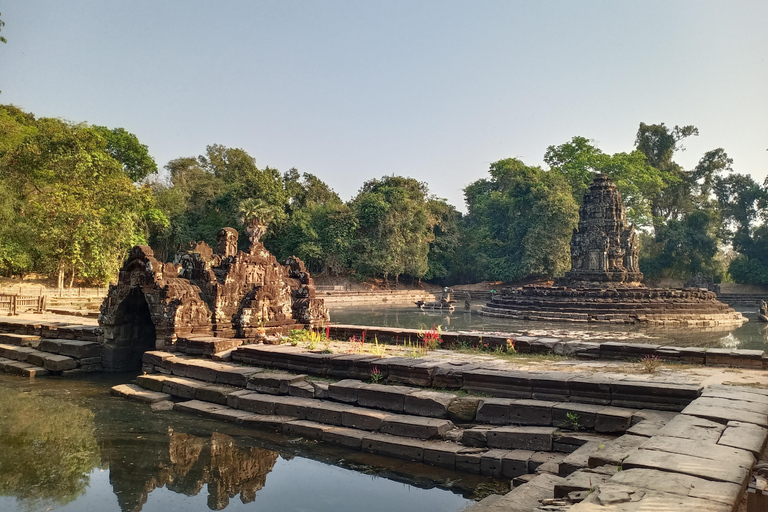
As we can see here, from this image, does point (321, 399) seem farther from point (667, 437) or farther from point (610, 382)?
point (667, 437)

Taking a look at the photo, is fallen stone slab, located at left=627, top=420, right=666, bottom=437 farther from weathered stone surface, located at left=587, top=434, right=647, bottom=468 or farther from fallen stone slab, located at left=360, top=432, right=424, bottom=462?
fallen stone slab, located at left=360, top=432, right=424, bottom=462

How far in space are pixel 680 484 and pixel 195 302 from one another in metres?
9.54

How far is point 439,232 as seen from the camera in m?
52.1

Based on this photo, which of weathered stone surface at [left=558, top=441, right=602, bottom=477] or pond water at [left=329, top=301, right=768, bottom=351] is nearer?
weathered stone surface at [left=558, top=441, right=602, bottom=477]

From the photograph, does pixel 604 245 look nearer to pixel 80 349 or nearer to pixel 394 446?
pixel 80 349

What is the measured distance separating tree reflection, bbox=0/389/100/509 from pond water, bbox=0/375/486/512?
0.04 ft

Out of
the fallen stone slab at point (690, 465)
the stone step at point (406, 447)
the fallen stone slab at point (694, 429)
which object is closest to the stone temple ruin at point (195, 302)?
the stone step at point (406, 447)

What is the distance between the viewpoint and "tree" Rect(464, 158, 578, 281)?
43875 mm

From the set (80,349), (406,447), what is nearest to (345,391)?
(406,447)

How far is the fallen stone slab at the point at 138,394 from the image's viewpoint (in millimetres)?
8561

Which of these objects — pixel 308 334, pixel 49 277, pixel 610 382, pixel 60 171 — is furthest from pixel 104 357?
pixel 49 277

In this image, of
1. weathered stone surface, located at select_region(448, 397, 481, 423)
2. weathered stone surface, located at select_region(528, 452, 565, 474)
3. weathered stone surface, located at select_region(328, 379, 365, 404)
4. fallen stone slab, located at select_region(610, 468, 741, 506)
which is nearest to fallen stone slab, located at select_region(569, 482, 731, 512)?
fallen stone slab, located at select_region(610, 468, 741, 506)

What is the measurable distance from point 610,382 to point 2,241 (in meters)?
31.7

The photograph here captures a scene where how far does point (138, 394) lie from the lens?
8.77 m
